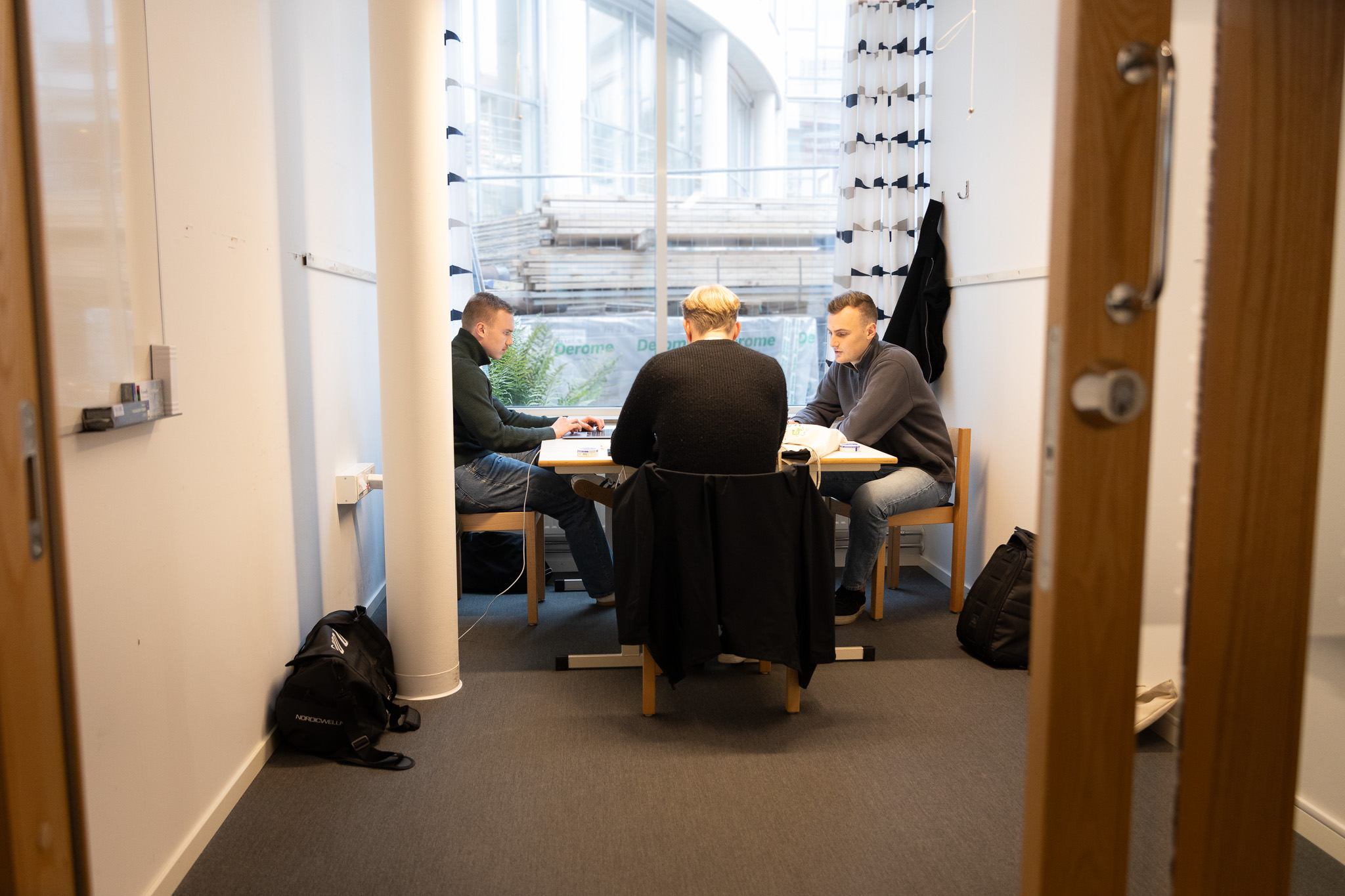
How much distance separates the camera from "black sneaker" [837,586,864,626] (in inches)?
126

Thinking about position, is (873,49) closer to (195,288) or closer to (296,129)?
(296,129)

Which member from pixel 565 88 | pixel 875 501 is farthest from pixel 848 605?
pixel 565 88

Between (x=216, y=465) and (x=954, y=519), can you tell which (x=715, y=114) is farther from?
(x=216, y=465)

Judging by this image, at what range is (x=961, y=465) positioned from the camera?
127 inches

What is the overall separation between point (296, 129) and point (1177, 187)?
2175 mm

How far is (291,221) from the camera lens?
230cm

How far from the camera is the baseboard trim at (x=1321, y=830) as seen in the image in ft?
5.35

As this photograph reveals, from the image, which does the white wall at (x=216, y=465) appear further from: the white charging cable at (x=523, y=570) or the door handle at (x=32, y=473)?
the white charging cable at (x=523, y=570)

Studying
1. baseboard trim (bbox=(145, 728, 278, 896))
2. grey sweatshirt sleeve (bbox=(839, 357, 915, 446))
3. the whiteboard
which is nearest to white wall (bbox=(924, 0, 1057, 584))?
grey sweatshirt sleeve (bbox=(839, 357, 915, 446))

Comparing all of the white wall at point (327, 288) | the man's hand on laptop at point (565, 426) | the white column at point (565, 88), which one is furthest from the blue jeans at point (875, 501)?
the white column at point (565, 88)

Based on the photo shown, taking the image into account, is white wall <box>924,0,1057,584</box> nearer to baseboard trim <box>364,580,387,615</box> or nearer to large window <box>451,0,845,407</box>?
large window <box>451,0,845,407</box>

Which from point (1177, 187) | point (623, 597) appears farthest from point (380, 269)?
point (1177, 187)

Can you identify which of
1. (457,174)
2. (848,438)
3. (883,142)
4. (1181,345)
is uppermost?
(883,142)

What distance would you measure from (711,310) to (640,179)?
68.7 inches
